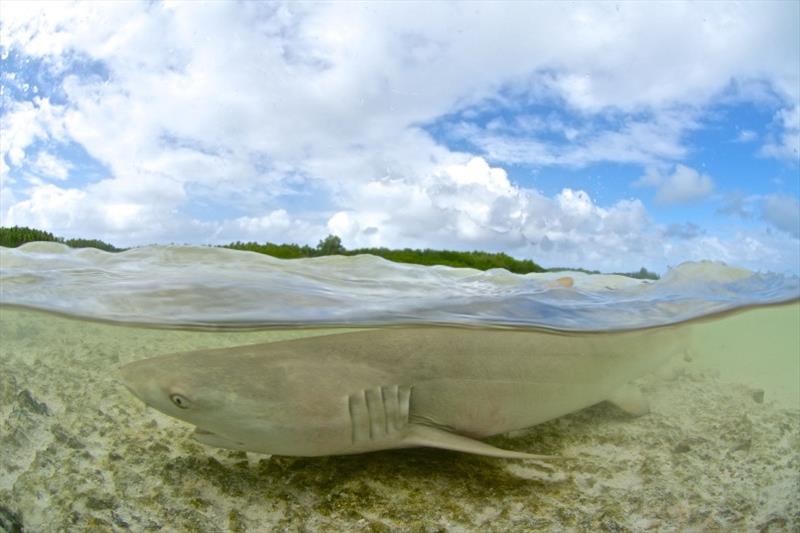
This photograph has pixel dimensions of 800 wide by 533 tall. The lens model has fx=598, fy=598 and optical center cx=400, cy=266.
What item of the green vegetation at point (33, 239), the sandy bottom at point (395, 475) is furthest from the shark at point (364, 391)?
the green vegetation at point (33, 239)

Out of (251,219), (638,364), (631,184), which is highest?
(631,184)

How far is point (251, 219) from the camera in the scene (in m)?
7.79

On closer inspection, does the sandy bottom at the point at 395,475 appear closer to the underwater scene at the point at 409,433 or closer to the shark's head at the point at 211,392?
the underwater scene at the point at 409,433

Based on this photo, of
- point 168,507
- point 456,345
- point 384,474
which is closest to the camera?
point 168,507

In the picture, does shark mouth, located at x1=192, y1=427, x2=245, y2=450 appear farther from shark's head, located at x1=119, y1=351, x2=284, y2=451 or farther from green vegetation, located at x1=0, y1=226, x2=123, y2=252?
green vegetation, located at x1=0, y1=226, x2=123, y2=252

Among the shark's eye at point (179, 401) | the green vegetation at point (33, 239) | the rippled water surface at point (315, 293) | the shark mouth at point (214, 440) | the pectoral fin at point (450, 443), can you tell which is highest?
the green vegetation at point (33, 239)

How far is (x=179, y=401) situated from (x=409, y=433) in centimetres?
125

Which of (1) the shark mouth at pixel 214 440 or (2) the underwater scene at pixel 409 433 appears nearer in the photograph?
(2) the underwater scene at pixel 409 433

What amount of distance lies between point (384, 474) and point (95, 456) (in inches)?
66.8

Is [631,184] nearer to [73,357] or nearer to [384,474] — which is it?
[384,474]

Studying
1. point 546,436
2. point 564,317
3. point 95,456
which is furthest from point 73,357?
point 564,317

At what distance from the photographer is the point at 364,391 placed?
135 inches

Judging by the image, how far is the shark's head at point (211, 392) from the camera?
314 centimetres

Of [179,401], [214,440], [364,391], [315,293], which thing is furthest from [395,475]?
[315,293]
